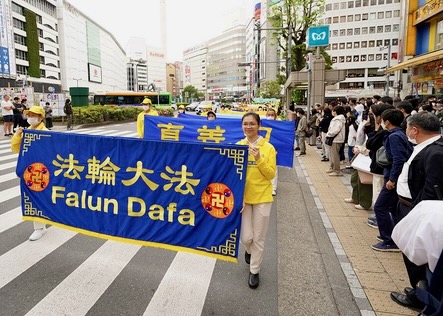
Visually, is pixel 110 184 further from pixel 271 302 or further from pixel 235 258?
pixel 271 302

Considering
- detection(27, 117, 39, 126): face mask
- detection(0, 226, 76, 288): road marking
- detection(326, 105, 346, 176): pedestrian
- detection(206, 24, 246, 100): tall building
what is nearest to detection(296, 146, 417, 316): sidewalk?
detection(326, 105, 346, 176): pedestrian

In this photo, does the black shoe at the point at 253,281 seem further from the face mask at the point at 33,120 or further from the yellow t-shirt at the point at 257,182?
the face mask at the point at 33,120

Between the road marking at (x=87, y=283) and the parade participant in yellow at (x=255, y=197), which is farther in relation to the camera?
the parade participant in yellow at (x=255, y=197)

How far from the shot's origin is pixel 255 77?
10088 centimetres

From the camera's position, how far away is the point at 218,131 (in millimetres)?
7949

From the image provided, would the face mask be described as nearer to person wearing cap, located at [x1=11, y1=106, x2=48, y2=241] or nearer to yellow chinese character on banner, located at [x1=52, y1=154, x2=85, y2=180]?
person wearing cap, located at [x1=11, y1=106, x2=48, y2=241]

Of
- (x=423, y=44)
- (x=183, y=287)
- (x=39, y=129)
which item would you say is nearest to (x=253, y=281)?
(x=183, y=287)

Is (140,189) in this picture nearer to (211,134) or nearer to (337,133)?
(211,134)

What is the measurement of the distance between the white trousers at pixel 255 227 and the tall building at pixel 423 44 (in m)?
16.5

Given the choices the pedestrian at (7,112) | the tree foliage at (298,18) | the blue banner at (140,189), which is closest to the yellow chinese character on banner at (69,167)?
the blue banner at (140,189)

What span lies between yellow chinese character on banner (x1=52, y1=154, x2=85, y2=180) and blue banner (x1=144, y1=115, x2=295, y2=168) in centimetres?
377

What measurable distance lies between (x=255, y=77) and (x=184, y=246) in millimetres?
100558

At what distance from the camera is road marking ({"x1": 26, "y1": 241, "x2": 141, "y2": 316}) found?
3.29 meters

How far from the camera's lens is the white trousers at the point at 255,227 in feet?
12.0
